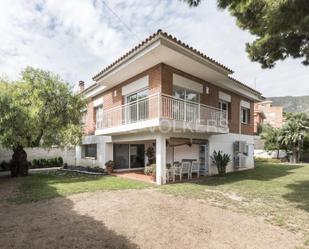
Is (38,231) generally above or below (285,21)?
below

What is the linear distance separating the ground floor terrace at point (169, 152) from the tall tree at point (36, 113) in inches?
112

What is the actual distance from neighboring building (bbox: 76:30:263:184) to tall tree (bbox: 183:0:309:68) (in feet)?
10.4

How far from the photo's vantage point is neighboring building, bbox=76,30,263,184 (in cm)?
1146

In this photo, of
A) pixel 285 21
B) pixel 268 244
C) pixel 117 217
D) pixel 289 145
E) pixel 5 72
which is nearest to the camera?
pixel 268 244

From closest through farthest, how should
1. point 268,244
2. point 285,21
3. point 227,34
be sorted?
point 268,244, point 285,21, point 227,34

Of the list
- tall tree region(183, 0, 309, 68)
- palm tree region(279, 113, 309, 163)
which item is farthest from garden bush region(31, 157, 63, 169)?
palm tree region(279, 113, 309, 163)

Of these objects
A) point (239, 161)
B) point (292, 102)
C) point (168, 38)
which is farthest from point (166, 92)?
point (292, 102)

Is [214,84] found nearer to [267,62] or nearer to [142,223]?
[267,62]

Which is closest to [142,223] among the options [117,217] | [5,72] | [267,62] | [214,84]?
[117,217]

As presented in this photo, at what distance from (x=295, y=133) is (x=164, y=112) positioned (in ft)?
70.5

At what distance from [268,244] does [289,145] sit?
26.2 meters

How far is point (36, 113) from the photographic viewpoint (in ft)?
43.9

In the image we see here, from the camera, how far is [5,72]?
14.5 m

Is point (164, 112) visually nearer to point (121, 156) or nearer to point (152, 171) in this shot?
point (152, 171)
